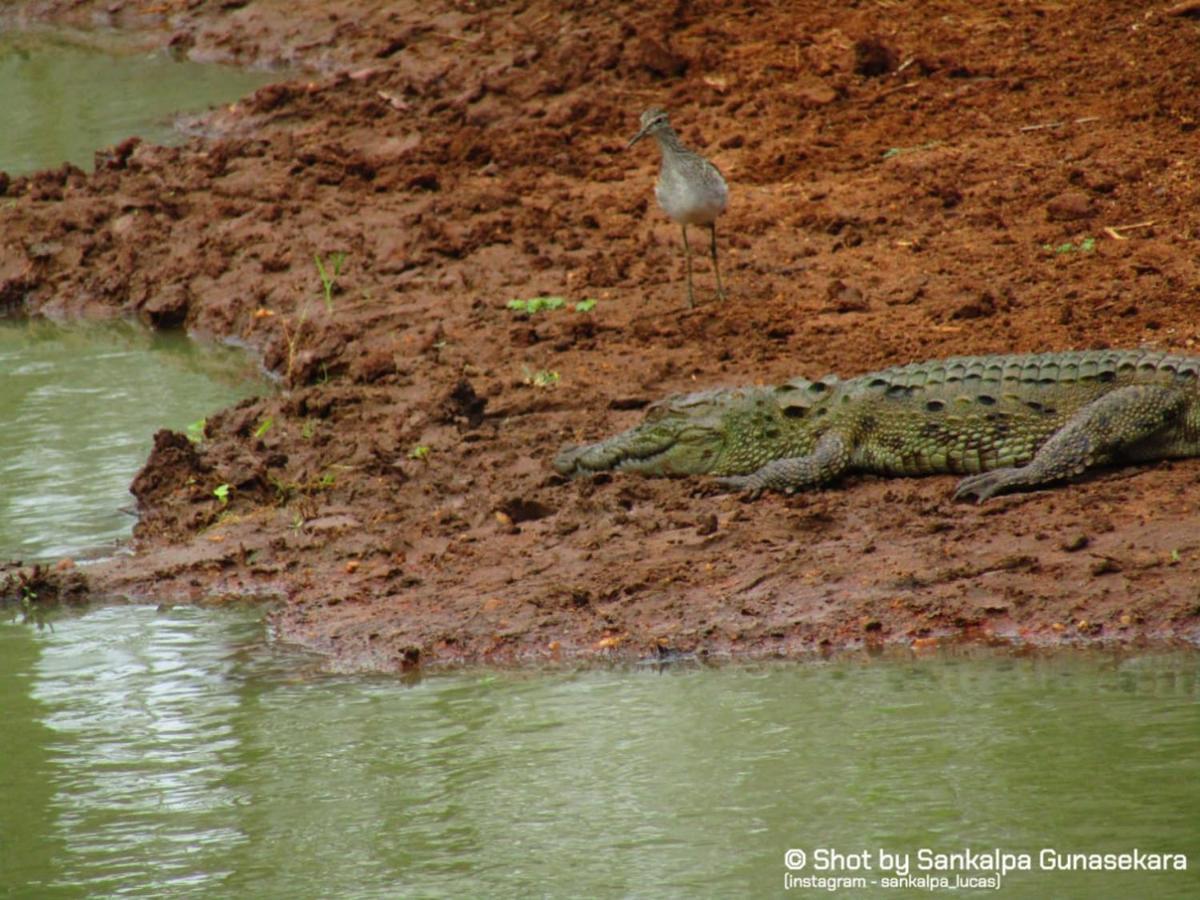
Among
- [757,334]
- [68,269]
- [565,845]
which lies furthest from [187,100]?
[565,845]

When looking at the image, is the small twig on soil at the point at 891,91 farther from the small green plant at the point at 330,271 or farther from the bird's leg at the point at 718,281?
the small green plant at the point at 330,271

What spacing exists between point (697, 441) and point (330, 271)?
13.8 ft

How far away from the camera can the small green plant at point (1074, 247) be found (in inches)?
360

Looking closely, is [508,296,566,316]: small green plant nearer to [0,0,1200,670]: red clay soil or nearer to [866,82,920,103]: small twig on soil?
[0,0,1200,670]: red clay soil

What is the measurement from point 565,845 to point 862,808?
74cm

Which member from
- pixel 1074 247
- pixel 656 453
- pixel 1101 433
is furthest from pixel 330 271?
pixel 1101 433

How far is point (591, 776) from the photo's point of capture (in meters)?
4.77

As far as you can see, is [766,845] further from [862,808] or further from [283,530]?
[283,530]

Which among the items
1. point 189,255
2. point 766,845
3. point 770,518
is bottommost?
point 766,845

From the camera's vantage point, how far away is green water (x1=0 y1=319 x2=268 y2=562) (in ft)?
26.0

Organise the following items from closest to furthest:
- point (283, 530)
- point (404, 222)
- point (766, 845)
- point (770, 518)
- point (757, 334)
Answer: point (766, 845), point (770, 518), point (283, 530), point (757, 334), point (404, 222)

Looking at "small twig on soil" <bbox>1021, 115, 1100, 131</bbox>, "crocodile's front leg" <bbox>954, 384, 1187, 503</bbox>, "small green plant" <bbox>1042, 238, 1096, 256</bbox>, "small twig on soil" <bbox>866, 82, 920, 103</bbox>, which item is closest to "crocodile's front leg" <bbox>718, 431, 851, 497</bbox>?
"crocodile's front leg" <bbox>954, 384, 1187, 503</bbox>

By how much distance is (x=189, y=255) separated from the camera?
1174 centimetres

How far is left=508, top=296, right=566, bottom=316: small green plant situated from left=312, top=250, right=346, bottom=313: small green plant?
3.96 ft
